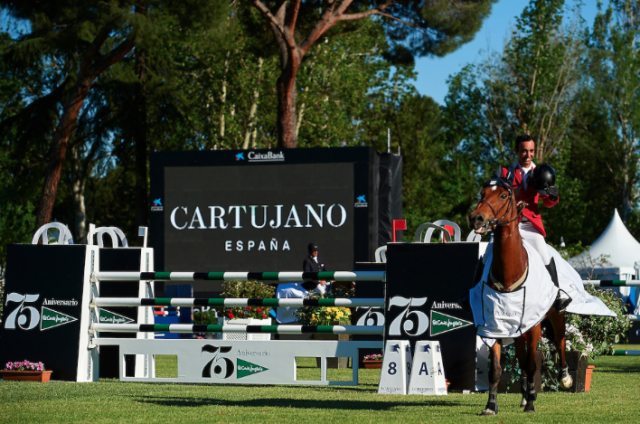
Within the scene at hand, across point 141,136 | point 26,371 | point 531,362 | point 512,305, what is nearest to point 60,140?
point 141,136

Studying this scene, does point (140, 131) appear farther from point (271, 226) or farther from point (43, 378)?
point (43, 378)

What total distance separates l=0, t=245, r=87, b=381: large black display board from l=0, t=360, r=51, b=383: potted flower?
0.26 feet

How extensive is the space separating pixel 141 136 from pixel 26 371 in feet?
60.6

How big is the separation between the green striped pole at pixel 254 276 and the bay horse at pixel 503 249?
224 centimetres

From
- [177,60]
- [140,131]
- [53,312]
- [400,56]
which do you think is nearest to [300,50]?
[400,56]

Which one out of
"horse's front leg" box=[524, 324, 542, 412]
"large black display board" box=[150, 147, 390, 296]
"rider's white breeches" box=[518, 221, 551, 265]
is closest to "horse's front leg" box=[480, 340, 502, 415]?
"horse's front leg" box=[524, 324, 542, 412]

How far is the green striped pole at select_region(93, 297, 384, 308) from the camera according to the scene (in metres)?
8.84

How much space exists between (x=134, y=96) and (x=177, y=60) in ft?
32.0

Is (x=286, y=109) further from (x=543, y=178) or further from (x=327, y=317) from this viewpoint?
(x=543, y=178)

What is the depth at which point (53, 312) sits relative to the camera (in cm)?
945

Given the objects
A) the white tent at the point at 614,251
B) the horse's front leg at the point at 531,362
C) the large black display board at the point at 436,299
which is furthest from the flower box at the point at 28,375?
the white tent at the point at 614,251

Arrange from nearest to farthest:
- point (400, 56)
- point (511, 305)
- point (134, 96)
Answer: point (511, 305), point (400, 56), point (134, 96)

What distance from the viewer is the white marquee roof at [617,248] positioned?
25750mm

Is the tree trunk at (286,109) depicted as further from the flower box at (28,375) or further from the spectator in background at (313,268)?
the flower box at (28,375)
